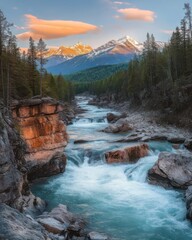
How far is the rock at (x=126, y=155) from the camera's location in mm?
33688

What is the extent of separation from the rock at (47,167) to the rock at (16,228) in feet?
51.3

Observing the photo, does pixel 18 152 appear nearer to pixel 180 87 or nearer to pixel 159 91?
pixel 180 87

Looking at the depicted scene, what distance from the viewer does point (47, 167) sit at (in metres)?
30.6

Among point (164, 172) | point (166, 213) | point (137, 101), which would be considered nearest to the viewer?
point (166, 213)

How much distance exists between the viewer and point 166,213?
21.7 meters

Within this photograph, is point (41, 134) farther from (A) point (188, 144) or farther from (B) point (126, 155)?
(A) point (188, 144)

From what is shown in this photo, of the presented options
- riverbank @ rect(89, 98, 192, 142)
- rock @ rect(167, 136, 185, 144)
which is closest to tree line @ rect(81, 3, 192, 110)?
riverbank @ rect(89, 98, 192, 142)

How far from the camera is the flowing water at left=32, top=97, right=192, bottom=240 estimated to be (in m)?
19.5

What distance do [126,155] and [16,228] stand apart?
2248cm

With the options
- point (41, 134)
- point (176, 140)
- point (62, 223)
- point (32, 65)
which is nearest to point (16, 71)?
point (32, 65)

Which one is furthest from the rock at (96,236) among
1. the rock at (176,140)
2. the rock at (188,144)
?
the rock at (176,140)

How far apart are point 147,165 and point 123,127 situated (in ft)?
71.9

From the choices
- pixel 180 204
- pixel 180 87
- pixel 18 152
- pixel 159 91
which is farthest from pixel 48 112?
pixel 159 91

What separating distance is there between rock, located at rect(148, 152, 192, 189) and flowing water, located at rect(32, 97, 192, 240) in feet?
2.88
